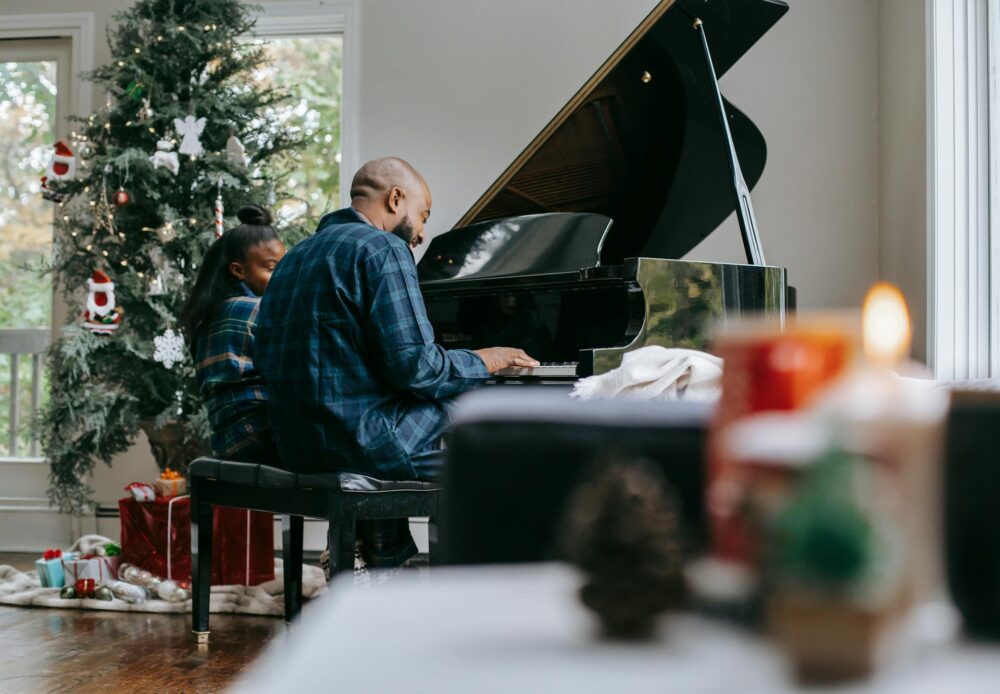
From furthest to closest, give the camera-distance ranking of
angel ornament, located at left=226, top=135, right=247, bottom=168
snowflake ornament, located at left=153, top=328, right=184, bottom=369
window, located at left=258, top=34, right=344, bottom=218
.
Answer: window, located at left=258, top=34, right=344, bottom=218 < angel ornament, located at left=226, top=135, right=247, bottom=168 < snowflake ornament, located at left=153, top=328, right=184, bottom=369

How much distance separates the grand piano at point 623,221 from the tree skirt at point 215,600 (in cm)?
110

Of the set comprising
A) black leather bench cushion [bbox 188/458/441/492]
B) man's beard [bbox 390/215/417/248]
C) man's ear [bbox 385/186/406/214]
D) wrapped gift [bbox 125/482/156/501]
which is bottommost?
wrapped gift [bbox 125/482/156/501]

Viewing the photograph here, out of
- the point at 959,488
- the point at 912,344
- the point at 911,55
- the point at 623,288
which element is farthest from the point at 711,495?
the point at 911,55

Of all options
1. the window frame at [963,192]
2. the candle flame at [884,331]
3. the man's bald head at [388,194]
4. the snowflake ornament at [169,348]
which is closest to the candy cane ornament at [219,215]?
the snowflake ornament at [169,348]

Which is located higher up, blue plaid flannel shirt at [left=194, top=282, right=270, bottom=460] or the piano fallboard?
the piano fallboard

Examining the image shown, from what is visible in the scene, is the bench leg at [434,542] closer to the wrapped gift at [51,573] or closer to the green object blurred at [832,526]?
the green object blurred at [832,526]

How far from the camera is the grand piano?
2.64 metres

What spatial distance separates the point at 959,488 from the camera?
1.62 feet

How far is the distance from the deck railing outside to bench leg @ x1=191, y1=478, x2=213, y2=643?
8.20 ft

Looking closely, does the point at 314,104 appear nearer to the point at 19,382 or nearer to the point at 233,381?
the point at 19,382

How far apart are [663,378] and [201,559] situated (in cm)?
169

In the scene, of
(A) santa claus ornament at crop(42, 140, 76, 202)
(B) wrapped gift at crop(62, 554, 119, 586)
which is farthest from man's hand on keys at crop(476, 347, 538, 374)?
(A) santa claus ornament at crop(42, 140, 76, 202)

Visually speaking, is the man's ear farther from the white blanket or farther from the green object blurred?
the green object blurred

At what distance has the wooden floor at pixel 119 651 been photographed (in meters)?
2.43
